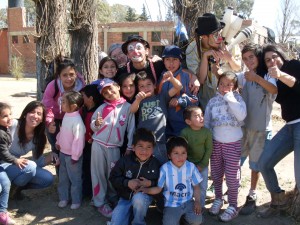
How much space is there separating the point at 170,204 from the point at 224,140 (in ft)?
2.79

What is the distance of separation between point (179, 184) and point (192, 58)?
141cm

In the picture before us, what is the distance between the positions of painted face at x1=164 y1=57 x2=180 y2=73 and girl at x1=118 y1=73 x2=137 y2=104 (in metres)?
0.38

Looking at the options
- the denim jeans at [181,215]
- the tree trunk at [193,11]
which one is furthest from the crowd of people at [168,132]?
the tree trunk at [193,11]

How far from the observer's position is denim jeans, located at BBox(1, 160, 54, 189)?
3666 millimetres

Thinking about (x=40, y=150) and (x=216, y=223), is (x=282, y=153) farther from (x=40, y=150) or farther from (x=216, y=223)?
(x=40, y=150)

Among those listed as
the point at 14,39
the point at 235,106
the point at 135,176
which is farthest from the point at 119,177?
the point at 14,39

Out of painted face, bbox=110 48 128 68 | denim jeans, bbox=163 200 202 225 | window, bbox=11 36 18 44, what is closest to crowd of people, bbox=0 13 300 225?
denim jeans, bbox=163 200 202 225

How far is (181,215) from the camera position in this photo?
3.23 metres

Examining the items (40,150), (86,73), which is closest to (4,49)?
(86,73)

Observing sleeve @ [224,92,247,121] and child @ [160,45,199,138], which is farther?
child @ [160,45,199,138]

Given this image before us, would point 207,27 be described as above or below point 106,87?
above

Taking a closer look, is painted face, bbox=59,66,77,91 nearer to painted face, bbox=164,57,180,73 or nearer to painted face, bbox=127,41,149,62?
painted face, bbox=127,41,149,62

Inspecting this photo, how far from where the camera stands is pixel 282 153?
11.2ft

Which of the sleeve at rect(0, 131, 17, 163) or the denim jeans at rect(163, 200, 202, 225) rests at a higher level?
the sleeve at rect(0, 131, 17, 163)
